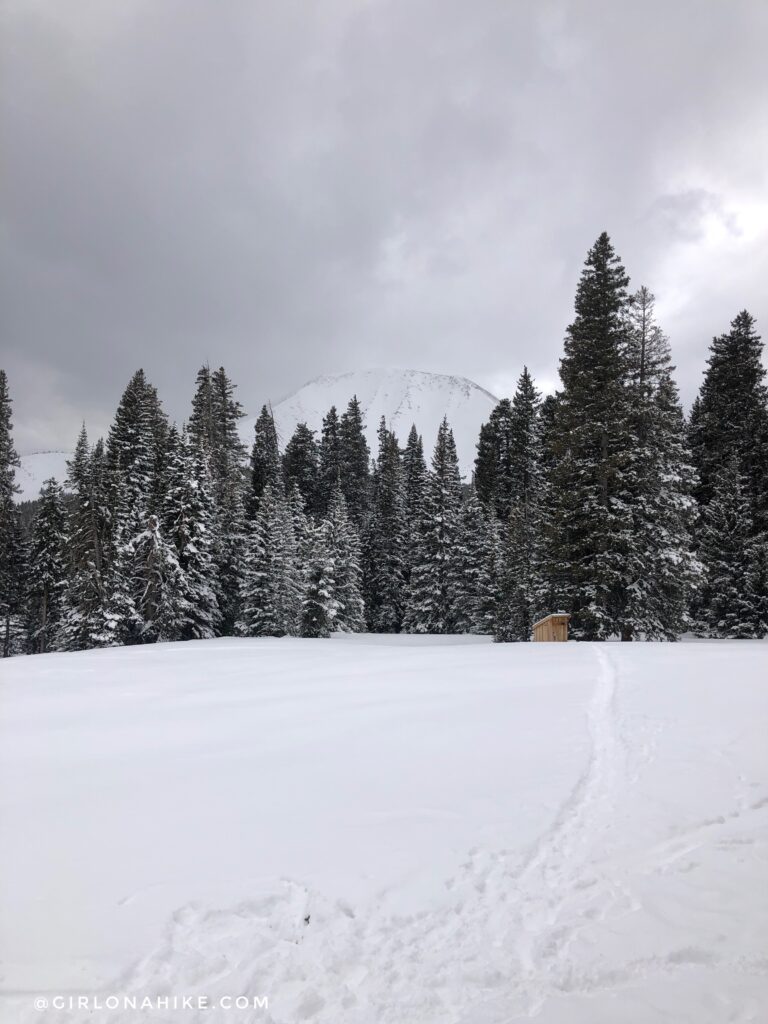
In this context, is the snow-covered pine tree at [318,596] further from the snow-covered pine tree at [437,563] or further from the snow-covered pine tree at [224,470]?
the snow-covered pine tree at [437,563]

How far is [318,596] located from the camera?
3422 centimetres

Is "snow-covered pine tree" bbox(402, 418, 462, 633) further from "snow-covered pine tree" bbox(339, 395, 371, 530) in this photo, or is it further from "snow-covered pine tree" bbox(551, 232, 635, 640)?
"snow-covered pine tree" bbox(551, 232, 635, 640)

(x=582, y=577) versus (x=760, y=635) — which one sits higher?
(x=582, y=577)

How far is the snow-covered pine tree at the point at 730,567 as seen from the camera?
2622cm

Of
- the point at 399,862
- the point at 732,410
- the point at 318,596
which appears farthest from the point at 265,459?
the point at 399,862

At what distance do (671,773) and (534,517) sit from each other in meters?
31.1

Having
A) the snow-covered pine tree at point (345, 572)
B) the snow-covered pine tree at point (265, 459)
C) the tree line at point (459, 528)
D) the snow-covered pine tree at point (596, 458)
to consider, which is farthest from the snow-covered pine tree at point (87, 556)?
the snow-covered pine tree at point (596, 458)

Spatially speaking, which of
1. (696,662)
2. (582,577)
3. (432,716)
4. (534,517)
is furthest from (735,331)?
(432,716)

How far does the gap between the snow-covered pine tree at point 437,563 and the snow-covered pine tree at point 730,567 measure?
18331 mm

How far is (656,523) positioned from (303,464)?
159 feet

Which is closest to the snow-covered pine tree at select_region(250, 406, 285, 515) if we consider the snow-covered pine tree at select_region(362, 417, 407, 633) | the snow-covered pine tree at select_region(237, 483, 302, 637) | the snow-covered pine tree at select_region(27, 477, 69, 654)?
the snow-covered pine tree at select_region(362, 417, 407, 633)

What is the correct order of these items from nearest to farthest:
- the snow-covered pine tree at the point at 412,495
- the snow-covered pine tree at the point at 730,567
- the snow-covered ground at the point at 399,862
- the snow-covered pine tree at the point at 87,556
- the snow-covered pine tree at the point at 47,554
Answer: the snow-covered ground at the point at 399,862
the snow-covered pine tree at the point at 730,567
the snow-covered pine tree at the point at 87,556
the snow-covered pine tree at the point at 47,554
the snow-covered pine tree at the point at 412,495

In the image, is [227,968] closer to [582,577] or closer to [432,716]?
[432,716]

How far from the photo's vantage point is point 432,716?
7.67 metres
